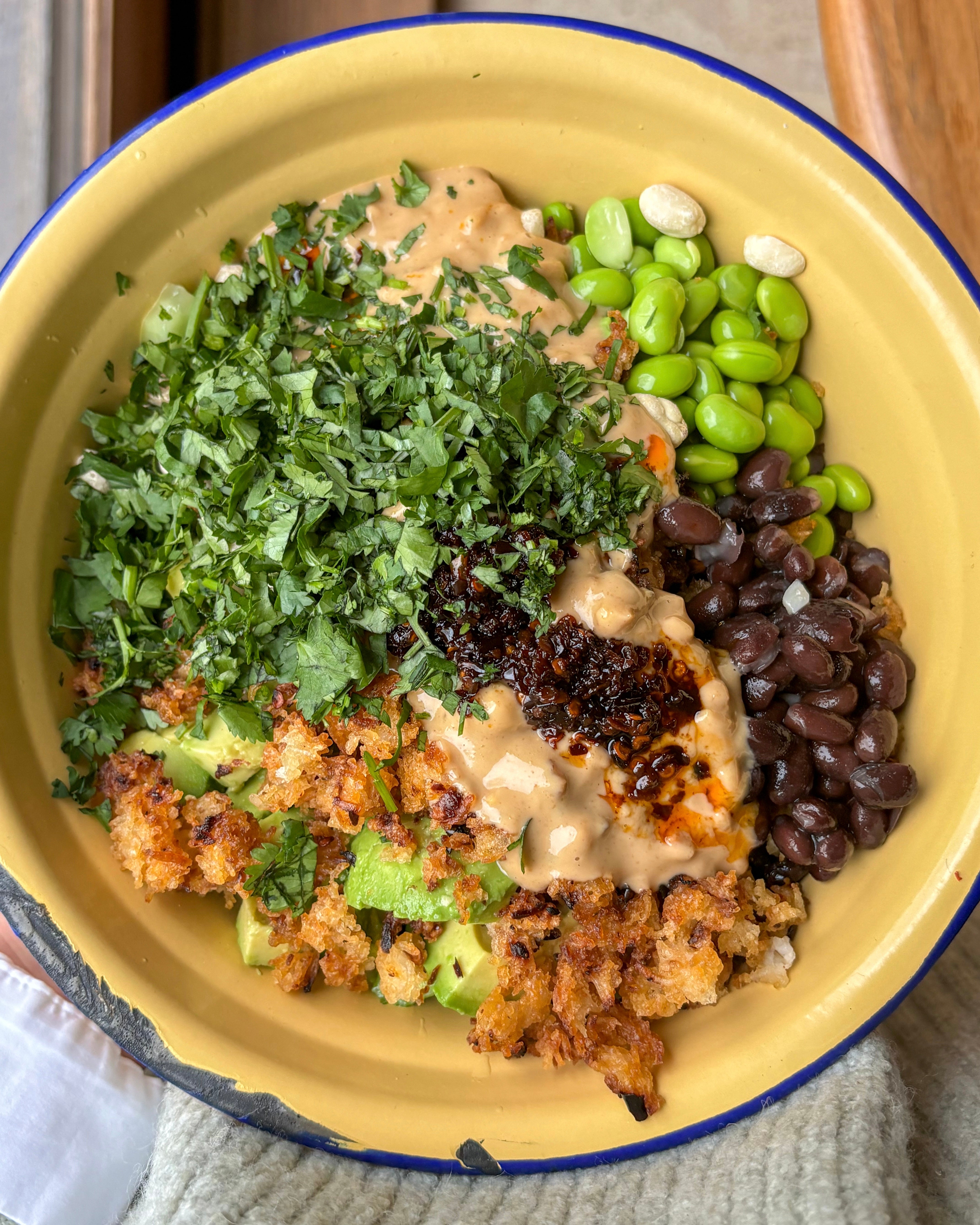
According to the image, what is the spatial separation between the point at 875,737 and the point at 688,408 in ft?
3.39

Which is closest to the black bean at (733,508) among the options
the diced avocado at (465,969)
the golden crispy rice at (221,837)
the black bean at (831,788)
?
the black bean at (831,788)

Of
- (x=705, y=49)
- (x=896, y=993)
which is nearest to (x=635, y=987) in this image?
(x=896, y=993)

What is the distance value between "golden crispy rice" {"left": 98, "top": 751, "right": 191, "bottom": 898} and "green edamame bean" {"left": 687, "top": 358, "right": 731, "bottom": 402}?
1819 millimetres

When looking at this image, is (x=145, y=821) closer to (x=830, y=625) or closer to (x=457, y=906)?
(x=457, y=906)

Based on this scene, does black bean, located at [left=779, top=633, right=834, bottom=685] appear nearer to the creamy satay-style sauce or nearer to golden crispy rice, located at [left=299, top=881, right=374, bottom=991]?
the creamy satay-style sauce

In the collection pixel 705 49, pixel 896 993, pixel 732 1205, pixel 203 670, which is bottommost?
pixel 732 1205

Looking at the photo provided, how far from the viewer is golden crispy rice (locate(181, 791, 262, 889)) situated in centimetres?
239

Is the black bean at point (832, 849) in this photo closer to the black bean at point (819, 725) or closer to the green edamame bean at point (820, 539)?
the black bean at point (819, 725)

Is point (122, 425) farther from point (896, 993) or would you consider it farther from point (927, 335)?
point (896, 993)

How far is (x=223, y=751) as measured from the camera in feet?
8.08

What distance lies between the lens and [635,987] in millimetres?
2455

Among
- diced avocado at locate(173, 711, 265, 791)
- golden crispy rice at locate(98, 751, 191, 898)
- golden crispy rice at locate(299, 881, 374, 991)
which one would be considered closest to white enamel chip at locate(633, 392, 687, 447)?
diced avocado at locate(173, 711, 265, 791)

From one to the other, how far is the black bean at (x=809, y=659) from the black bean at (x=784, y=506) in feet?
1.13

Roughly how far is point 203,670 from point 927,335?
2.08 meters
